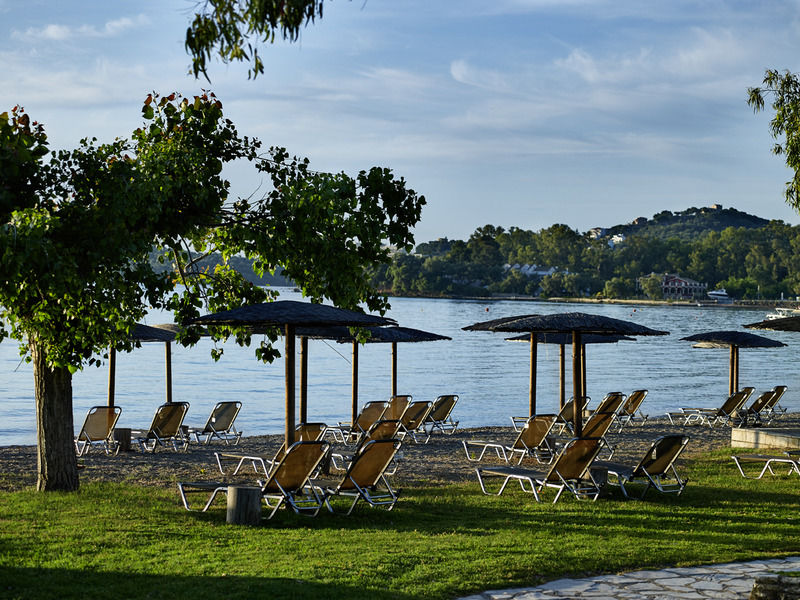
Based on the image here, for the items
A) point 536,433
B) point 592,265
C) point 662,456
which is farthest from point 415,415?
point 592,265

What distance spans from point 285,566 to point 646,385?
3891cm

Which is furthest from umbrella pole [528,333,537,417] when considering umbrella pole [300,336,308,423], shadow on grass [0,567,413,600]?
shadow on grass [0,567,413,600]

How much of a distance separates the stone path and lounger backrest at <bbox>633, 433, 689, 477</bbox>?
2.99m

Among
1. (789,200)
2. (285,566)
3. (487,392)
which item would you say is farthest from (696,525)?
(487,392)

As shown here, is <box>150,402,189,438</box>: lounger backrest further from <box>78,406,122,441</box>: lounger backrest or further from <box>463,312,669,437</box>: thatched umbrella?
<box>463,312,669,437</box>: thatched umbrella

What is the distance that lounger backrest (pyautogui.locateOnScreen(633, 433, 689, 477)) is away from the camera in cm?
937

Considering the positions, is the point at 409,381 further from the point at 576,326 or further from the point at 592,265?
the point at 592,265

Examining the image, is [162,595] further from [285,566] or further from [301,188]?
[301,188]

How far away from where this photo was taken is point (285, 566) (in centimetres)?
604

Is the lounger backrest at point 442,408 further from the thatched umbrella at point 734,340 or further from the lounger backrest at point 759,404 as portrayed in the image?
the lounger backrest at point 759,404

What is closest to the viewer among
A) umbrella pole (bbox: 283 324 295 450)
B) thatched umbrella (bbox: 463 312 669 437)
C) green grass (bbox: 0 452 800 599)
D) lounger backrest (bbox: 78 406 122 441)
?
green grass (bbox: 0 452 800 599)

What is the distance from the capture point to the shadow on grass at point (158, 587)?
5316mm

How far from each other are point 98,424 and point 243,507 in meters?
6.79

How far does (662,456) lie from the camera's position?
9492 mm
